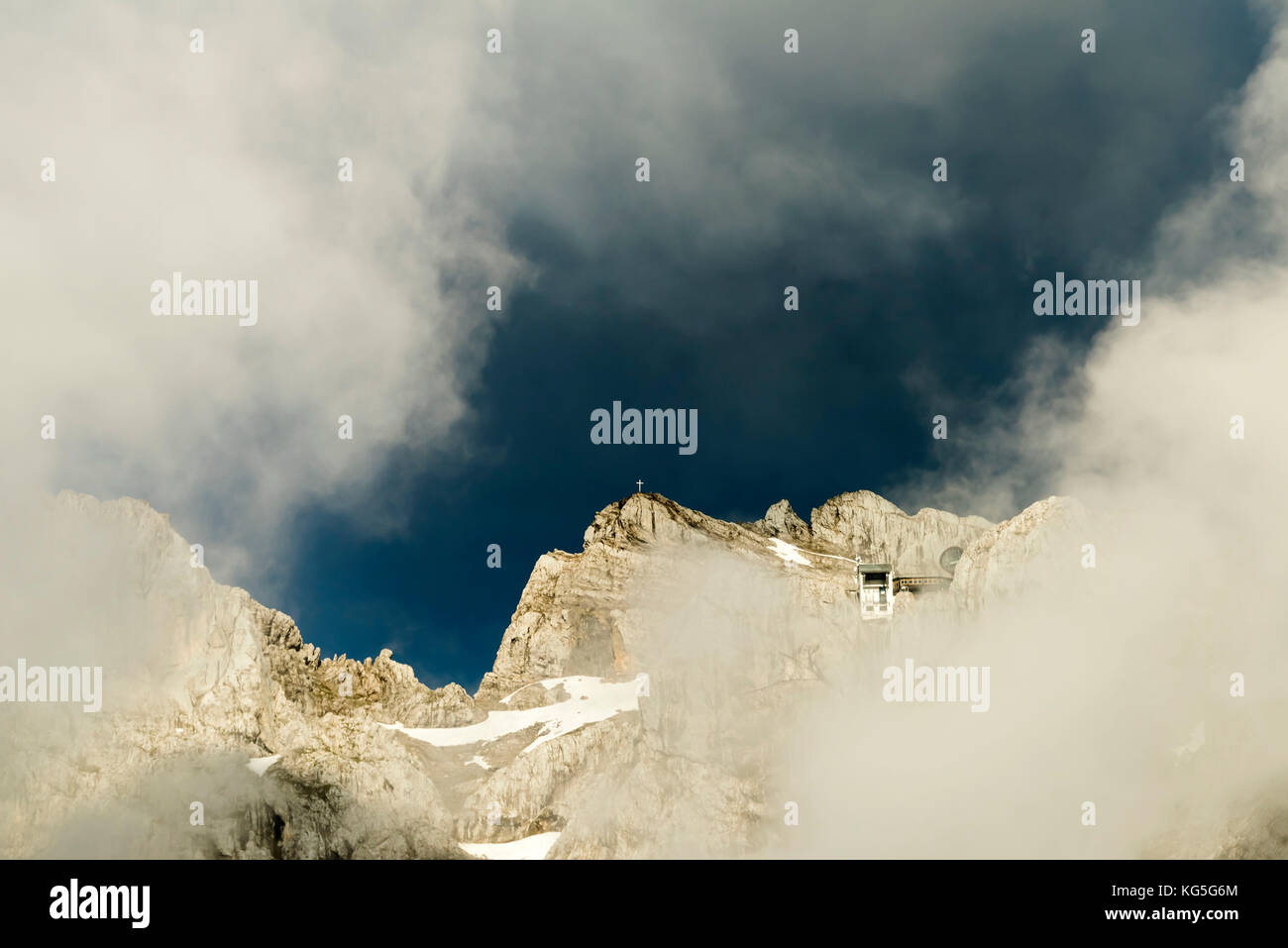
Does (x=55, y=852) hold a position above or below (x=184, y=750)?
below
